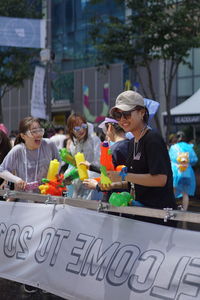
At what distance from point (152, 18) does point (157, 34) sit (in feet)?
1.74

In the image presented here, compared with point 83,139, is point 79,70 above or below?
above

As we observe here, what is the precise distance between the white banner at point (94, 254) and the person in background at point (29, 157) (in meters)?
0.76

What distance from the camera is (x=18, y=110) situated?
129 ft

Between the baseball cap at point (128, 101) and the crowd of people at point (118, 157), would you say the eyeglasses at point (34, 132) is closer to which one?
the crowd of people at point (118, 157)

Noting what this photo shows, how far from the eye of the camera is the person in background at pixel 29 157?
5.72 metres

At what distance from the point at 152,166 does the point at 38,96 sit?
12106mm

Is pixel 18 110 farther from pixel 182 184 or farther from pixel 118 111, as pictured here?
pixel 118 111

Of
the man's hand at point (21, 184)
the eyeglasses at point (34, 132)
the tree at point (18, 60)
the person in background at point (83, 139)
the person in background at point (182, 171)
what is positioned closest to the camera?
the man's hand at point (21, 184)

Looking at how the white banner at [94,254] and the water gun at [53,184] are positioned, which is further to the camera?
the water gun at [53,184]

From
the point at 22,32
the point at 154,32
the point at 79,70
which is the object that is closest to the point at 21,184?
the point at 22,32

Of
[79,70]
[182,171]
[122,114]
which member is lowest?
[182,171]

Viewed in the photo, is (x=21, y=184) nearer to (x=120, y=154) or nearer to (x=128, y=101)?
(x=120, y=154)

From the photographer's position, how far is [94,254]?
388cm

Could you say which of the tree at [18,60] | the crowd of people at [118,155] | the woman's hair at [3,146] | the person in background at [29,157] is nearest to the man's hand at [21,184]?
the crowd of people at [118,155]
